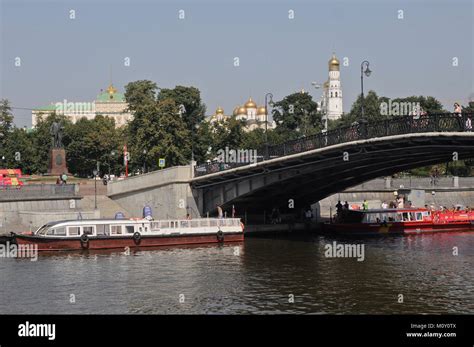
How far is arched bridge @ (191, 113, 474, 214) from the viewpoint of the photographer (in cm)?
4538

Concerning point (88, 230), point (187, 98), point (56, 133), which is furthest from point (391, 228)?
point (187, 98)

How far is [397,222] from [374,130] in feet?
74.5

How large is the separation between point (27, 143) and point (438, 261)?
84149mm

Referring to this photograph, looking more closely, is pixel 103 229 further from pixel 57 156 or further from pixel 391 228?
pixel 57 156

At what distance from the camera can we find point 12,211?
216 feet

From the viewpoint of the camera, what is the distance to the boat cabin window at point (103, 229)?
185ft

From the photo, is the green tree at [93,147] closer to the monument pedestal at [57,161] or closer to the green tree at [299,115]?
the monument pedestal at [57,161]

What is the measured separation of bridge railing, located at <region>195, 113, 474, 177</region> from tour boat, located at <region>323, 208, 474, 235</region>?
13989 mm

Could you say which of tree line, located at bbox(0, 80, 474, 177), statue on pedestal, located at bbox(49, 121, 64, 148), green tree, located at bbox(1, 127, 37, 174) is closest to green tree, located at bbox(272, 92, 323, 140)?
tree line, located at bbox(0, 80, 474, 177)
